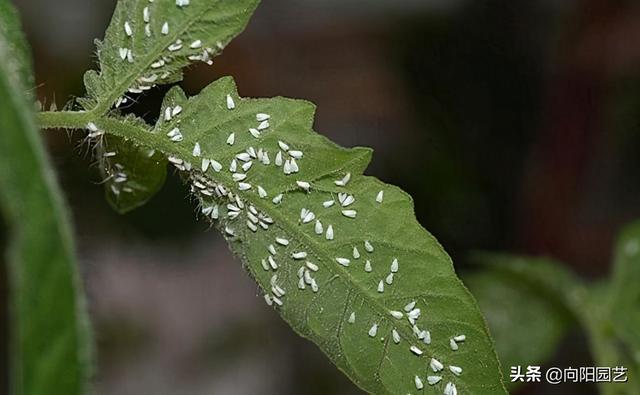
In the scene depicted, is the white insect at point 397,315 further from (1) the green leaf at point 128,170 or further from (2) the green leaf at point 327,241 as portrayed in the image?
(1) the green leaf at point 128,170

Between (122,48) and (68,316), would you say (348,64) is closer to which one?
(122,48)

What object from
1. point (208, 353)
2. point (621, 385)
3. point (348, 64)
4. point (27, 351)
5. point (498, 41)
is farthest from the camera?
point (348, 64)

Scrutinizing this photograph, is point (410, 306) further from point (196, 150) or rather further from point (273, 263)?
point (196, 150)

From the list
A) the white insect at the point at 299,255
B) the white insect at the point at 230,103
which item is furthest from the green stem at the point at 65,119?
the white insect at the point at 299,255

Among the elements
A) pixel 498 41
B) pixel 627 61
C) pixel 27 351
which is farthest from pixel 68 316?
pixel 627 61

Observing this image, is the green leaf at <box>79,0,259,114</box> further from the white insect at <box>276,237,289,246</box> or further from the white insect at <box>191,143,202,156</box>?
the white insect at <box>276,237,289,246</box>

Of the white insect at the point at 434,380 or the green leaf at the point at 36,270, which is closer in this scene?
the green leaf at the point at 36,270
